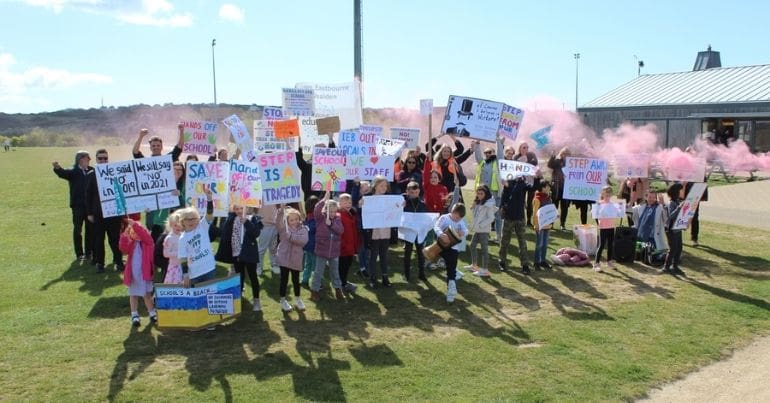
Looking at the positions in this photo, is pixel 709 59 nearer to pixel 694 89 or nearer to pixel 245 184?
pixel 694 89

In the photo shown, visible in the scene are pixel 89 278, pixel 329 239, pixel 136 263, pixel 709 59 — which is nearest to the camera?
pixel 136 263

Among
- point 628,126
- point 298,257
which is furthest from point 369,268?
point 628,126

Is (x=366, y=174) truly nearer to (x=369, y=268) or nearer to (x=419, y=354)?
(x=369, y=268)

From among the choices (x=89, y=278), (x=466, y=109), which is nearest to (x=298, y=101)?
(x=466, y=109)

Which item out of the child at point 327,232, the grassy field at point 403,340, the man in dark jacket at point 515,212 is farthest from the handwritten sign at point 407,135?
the child at point 327,232

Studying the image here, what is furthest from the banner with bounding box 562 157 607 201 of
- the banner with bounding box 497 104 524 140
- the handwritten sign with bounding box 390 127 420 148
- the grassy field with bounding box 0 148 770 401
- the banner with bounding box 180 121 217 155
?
the banner with bounding box 180 121 217 155

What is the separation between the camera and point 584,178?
12898 mm

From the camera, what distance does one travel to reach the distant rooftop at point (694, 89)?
123 feet

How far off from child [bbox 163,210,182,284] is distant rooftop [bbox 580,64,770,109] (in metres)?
37.4

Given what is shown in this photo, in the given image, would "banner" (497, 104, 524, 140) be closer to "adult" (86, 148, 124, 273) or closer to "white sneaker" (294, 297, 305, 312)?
"white sneaker" (294, 297, 305, 312)

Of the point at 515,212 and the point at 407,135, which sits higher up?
the point at 407,135

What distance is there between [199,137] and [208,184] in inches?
199

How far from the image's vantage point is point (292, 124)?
12.4 meters

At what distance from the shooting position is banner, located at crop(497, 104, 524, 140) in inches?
571
